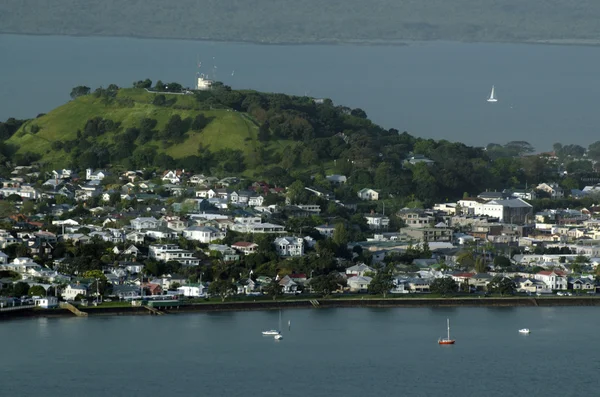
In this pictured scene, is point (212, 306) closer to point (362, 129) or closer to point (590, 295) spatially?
point (590, 295)

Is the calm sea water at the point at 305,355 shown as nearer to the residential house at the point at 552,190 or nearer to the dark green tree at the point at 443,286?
the dark green tree at the point at 443,286

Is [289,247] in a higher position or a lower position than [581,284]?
higher

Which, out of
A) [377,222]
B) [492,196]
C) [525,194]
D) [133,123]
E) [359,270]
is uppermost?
[133,123]

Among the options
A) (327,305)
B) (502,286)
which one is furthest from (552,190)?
(327,305)

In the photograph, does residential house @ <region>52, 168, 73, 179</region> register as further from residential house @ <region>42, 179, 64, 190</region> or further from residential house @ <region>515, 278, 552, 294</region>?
residential house @ <region>515, 278, 552, 294</region>

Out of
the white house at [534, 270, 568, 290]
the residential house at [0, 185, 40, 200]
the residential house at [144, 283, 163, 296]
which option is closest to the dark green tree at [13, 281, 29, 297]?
the residential house at [144, 283, 163, 296]

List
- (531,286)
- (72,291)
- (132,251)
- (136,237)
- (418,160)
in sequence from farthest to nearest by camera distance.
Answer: (418,160) < (136,237) < (132,251) < (531,286) < (72,291)

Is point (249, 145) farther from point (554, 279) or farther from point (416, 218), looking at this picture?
point (554, 279)

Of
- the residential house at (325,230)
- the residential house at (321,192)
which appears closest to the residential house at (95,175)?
the residential house at (321,192)
